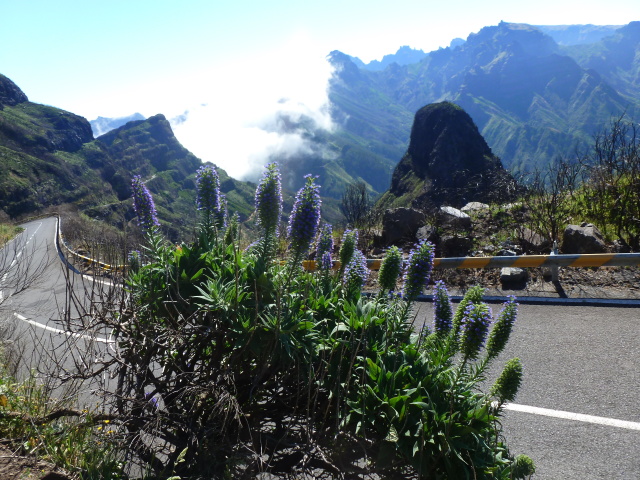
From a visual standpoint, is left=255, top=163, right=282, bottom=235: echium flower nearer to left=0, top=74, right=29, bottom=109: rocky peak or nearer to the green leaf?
the green leaf

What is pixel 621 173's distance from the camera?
32.5ft

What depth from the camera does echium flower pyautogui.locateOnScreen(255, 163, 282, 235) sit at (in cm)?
306

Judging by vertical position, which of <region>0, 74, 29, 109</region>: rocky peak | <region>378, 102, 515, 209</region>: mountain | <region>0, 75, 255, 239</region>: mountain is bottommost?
<region>0, 75, 255, 239</region>: mountain

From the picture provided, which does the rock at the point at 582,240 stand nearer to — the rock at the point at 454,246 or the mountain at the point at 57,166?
the rock at the point at 454,246

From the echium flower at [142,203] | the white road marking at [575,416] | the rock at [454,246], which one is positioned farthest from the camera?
the rock at [454,246]

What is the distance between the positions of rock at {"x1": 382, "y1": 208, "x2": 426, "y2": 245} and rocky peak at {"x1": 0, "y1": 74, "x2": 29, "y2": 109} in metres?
180

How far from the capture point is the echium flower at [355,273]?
335cm

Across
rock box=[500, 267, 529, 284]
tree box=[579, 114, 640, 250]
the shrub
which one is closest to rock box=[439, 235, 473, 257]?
rock box=[500, 267, 529, 284]

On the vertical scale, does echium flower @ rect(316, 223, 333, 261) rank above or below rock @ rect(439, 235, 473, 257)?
below

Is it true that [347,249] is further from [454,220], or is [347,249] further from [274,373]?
[454,220]

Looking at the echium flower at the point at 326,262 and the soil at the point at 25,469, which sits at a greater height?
the echium flower at the point at 326,262

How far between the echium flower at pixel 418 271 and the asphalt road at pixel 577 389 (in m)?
1.71

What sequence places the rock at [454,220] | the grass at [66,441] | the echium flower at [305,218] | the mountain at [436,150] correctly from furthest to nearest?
the mountain at [436,150], the rock at [454,220], the echium flower at [305,218], the grass at [66,441]

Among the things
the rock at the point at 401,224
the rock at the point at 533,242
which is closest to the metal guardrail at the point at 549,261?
the rock at the point at 533,242
